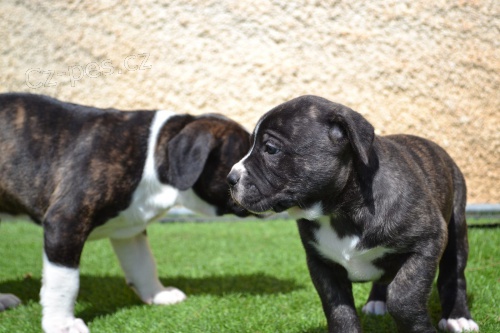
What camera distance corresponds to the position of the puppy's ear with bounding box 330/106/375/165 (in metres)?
2.76

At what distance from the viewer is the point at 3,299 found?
4441mm

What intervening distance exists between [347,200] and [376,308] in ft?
3.98

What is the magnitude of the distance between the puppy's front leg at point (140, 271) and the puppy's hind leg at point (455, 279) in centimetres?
189

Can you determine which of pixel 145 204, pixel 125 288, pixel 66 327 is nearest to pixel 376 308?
pixel 145 204

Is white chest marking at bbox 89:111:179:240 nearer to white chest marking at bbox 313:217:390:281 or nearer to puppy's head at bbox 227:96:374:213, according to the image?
puppy's head at bbox 227:96:374:213

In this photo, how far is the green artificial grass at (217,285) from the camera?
3842 mm

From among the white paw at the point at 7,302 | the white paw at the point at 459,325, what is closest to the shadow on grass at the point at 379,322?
the white paw at the point at 459,325

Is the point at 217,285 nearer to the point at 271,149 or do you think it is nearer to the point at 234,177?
the point at 234,177

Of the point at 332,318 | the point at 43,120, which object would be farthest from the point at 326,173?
the point at 43,120

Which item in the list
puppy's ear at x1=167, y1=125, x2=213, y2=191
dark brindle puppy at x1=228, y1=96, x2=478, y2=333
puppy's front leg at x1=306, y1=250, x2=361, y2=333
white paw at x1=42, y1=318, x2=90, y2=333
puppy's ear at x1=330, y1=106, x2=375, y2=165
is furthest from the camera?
puppy's ear at x1=167, y1=125, x2=213, y2=191

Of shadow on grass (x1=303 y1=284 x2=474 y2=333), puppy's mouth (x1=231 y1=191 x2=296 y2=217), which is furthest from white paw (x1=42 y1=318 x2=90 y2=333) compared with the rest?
puppy's mouth (x1=231 y1=191 x2=296 y2=217)

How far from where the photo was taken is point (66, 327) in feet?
12.3

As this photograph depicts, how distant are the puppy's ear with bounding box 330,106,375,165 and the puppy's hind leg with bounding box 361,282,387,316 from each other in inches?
51.9

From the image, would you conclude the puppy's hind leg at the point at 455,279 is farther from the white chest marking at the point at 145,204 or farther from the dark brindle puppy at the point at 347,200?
the white chest marking at the point at 145,204
